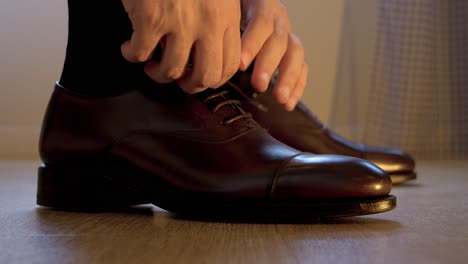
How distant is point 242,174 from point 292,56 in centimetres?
23

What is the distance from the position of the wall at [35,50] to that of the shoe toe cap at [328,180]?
2208 millimetres

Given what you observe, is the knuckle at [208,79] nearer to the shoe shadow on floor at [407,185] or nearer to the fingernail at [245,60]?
the fingernail at [245,60]

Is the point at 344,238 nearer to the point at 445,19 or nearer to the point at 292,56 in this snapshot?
the point at 292,56

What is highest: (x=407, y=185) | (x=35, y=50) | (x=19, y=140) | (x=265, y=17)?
(x=265, y=17)

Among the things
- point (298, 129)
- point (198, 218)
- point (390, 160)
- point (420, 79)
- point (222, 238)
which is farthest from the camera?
point (420, 79)

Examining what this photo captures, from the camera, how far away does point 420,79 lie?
9.02ft

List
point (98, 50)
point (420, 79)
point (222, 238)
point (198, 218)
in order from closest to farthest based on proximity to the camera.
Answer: point (222, 238) → point (198, 218) → point (98, 50) → point (420, 79)

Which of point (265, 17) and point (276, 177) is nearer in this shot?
point (276, 177)

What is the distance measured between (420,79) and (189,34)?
2.27 m

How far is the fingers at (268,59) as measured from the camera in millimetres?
782

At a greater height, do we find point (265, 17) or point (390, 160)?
point (265, 17)

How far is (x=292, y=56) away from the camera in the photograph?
88cm

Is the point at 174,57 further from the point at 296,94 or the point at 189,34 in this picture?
the point at 296,94

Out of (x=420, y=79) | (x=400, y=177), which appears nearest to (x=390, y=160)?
(x=400, y=177)
